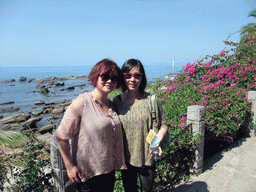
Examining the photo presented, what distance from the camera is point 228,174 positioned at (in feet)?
12.7

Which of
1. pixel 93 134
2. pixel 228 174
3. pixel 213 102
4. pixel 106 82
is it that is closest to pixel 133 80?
pixel 106 82

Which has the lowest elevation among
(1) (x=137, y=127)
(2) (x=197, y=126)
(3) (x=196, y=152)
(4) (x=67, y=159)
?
(3) (x=196, y=152)

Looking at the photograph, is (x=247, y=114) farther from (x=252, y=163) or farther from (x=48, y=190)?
(x=48, y=190)

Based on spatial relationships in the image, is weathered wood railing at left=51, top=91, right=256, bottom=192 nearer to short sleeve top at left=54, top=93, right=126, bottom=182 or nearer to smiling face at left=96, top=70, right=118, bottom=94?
short sleeve top at left=54, top=93, right=126, bottom=182

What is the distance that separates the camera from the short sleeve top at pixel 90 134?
5.23 ft

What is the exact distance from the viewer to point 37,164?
2.37 metres

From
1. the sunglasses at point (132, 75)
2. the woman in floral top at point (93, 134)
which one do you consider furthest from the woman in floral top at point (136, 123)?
the woman in floral top at point (93, 134)

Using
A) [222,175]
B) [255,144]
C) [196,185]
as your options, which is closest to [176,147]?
[196,185]

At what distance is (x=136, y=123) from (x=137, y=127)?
0.14 ft

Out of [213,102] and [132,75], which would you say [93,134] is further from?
[213,102]

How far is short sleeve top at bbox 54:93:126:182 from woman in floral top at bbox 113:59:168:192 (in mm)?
188

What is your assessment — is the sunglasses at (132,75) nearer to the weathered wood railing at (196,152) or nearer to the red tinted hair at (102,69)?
the red tinted hair at (102,69)

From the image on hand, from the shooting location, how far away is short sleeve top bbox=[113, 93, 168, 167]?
1910mm

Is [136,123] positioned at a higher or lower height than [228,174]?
higher
